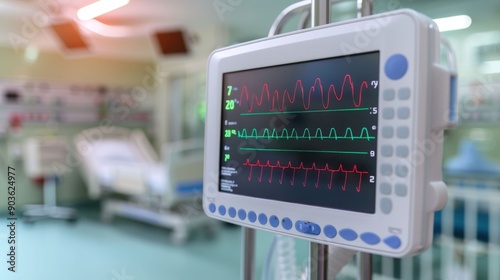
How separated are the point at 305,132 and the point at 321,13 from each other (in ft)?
0.89

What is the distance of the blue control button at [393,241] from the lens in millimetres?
618

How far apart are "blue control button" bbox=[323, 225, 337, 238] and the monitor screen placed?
0.04 metres

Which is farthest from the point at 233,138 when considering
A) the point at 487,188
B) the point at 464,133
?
the point at 464,133

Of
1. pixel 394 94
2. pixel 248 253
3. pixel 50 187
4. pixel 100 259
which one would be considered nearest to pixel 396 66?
pixel 394 94

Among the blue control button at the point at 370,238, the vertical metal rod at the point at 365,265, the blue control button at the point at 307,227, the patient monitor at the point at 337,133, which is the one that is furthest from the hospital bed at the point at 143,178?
the blue control button at the point at 370,238

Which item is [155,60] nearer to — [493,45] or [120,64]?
[120,64]

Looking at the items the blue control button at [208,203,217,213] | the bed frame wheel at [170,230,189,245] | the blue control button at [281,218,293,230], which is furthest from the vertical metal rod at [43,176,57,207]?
the blue control button at [281,218,293,230]

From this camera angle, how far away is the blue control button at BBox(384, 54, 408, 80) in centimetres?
61

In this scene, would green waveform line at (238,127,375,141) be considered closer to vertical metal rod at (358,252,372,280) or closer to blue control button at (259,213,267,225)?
blue control button at (259,213,267,225)

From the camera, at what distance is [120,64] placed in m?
5.63

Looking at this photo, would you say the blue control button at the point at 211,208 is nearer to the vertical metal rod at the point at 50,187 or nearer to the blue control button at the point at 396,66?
the blue control button at the point at 396,66

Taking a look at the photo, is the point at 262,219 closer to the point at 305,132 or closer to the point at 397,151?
the point at 305,132

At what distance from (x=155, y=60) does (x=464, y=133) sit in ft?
12.9

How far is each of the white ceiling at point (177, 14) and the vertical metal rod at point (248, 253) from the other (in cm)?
52
